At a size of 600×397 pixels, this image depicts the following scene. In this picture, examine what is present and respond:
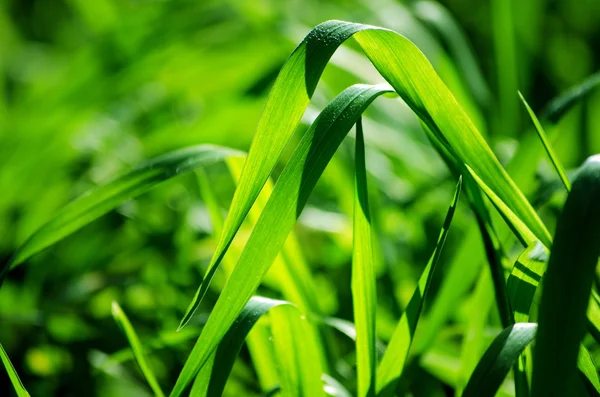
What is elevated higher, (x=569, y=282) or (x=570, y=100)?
(x=570, y=100)

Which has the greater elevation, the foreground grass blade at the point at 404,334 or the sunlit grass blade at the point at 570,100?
the sunlit grass blade at the point at 570,100

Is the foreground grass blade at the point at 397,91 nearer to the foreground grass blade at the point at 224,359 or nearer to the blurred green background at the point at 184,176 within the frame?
the foreground grass blade at the point at 224,359

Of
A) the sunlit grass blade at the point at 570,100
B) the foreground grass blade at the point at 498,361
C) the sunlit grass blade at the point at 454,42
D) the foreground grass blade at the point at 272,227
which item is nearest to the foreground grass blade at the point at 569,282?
the foreground grass blade at the point at 498,361

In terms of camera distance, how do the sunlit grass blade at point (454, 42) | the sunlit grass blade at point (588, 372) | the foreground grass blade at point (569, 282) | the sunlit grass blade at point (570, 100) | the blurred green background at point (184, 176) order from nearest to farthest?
the foreground grass blade at point (569, 282) < the sunlit grass blade at point (588, 372) < the sunlit grass blade at point (570, 100) < the blurred green background at point (184, 176) < the sunlit grass blade at point (454, 42)

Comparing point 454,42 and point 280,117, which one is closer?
point 280,117

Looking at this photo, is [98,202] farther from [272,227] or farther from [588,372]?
[588,372]

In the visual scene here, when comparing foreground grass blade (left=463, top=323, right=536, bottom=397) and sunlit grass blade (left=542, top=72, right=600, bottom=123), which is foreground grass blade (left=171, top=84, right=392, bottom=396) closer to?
foreground grass blade (left=463, top=323, right=536, bottom=397)

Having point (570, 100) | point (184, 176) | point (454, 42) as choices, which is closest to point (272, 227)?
point (570, 100)

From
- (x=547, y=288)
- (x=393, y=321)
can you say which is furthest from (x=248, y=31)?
(x=547, y=288)
